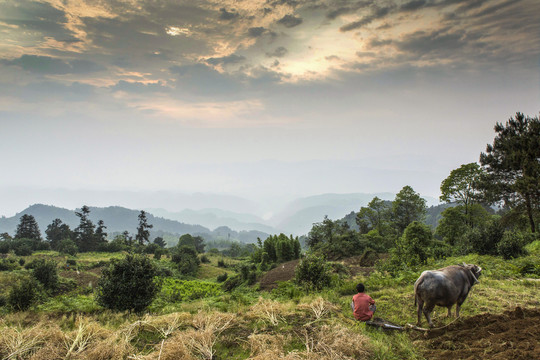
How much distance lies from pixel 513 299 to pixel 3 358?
13496 millimetres

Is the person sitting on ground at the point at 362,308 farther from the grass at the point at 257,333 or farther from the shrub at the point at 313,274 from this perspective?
the shrub at the point at 313,274

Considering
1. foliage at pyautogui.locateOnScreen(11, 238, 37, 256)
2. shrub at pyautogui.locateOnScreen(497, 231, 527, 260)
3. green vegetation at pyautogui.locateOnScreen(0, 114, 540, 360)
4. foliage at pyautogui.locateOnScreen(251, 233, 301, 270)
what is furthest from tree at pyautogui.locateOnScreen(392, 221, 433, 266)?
foliage at pyautogui.locateOnScreen(11, 238, 37, 256)

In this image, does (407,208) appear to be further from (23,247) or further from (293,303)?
(23,247)

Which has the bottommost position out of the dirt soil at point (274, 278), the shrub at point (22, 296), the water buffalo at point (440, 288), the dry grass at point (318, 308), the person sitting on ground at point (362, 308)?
the dirt soil at point (274, 278)

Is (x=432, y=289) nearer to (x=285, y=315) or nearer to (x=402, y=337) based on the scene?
(x=402, y=337)

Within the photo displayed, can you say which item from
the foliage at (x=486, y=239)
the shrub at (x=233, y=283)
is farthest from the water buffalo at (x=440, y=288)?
the shrub at (x=233, y=283)

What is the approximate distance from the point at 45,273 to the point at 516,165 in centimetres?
4137

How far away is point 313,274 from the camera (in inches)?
520

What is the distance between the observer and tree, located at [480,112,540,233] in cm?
1919

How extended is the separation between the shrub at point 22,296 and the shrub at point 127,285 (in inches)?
237

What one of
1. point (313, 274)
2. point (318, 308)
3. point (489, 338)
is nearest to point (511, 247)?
point (313, 274)

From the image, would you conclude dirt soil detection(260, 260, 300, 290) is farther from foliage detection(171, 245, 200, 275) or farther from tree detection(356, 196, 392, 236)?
tree detection(356, 196, 392, 236)

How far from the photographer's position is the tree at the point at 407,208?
40312 mm

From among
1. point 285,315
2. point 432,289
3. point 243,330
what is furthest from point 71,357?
point 432,289
